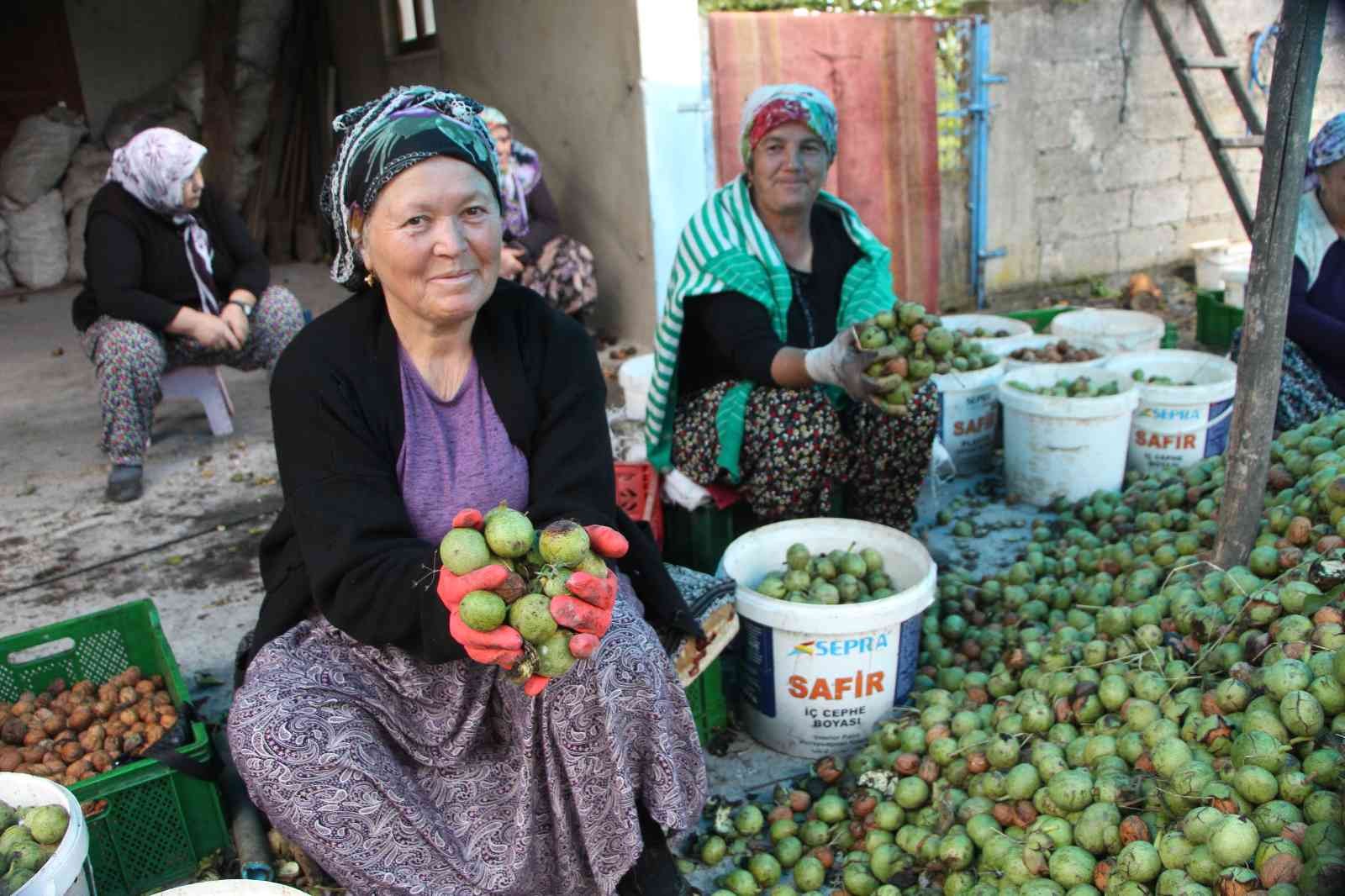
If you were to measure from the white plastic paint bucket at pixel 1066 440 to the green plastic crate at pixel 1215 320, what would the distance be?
2215 millimetres

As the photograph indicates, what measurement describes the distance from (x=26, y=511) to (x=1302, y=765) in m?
4.92

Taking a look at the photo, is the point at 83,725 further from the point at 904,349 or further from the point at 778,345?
the point at 904,349

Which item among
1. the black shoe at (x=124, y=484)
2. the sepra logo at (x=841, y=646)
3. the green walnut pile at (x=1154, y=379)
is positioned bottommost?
the black shoe at (x=124, y=484)

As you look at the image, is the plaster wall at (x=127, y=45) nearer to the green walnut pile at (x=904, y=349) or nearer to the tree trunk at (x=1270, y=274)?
the green walnut pile at (x=904, y=349)

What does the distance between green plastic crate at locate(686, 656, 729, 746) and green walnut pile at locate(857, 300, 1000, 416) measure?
0.89 metres

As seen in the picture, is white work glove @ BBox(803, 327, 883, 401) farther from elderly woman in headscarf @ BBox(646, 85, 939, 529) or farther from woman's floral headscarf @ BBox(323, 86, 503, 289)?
woman's floral headscarf @ BBox(323, 86, 503, 289)

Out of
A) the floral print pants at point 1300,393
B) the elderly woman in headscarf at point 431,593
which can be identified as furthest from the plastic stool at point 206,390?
the floral print pants at point 1300,393

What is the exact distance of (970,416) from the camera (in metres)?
4.70

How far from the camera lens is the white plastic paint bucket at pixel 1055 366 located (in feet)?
14.9

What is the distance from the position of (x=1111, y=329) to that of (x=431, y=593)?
449 cm

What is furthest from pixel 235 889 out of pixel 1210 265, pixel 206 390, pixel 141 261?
pixel 1210 265

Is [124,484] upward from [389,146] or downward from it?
downward

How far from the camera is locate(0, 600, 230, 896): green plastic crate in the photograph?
229 centimetres

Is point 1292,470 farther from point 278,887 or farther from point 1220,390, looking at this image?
point 278,887
